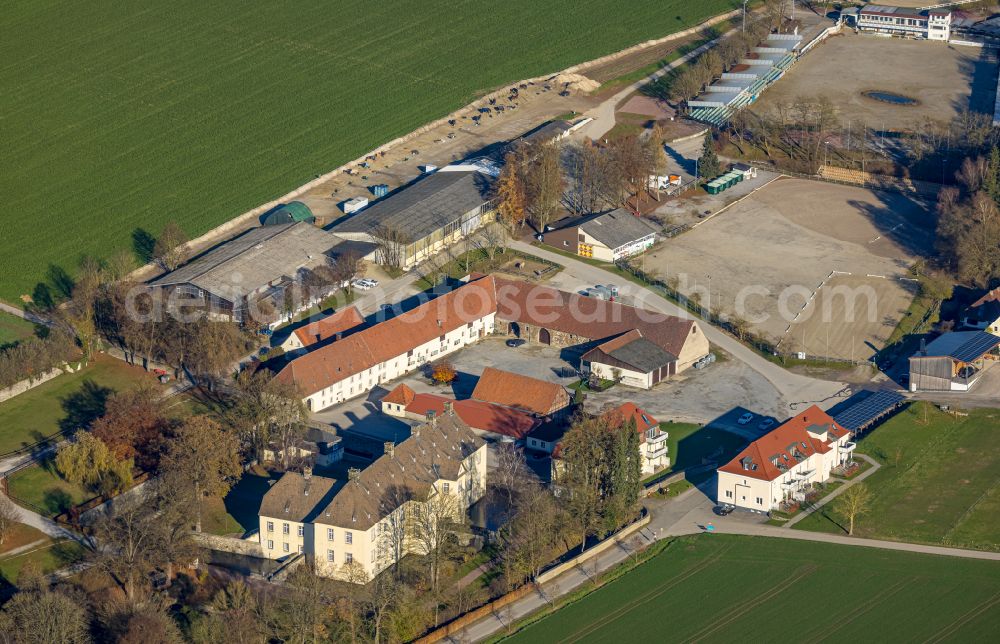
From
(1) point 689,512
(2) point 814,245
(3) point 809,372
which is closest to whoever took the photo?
(1) point 689,512

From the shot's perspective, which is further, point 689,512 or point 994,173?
point 994,173

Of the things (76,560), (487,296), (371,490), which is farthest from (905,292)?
(76,560)

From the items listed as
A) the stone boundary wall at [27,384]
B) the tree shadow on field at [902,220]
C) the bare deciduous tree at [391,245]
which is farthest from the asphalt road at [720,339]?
the stone boundary wall at [27,384]

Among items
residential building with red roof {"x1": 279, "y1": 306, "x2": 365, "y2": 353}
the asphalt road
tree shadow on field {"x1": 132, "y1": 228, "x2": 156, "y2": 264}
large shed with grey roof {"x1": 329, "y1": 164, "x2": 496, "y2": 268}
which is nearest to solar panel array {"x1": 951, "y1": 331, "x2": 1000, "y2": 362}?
the asphalt road

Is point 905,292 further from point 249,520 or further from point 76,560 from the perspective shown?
point 76,560

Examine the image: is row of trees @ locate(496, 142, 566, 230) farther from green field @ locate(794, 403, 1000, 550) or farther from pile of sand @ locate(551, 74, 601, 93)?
green field @ locate(794, 403, 1000, 550)

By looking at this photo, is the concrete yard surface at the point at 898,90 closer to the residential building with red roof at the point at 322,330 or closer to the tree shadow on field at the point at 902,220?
the tree shadow on field at the point at 902,220

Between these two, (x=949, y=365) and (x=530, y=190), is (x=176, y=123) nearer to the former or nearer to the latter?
(x=530, y=190)
